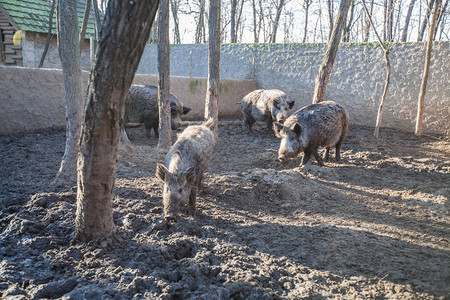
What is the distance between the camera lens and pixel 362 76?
455 inches

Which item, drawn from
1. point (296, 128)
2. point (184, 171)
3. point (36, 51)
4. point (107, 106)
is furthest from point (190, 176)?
point (36, 51)

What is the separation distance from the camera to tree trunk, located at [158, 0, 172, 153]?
Result: 6.37 m

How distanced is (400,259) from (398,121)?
8.72m

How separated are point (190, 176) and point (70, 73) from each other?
7.78 ft

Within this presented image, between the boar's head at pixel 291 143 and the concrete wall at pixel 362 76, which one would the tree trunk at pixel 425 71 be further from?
the boar's head at pixel 291 143

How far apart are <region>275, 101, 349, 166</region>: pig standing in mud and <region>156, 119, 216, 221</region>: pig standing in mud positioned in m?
1.97

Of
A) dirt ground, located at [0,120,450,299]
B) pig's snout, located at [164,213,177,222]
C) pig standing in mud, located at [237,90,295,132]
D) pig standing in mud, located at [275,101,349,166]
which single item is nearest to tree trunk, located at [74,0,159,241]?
dirt ground, located at [0,120,450,299]

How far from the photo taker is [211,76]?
8.27 m

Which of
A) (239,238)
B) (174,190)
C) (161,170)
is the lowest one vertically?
(239,238)

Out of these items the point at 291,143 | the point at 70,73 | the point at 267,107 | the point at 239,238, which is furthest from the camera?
the point at 267,107

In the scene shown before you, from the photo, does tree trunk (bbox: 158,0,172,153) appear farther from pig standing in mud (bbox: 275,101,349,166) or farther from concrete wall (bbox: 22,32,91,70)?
concrete wall (bbox: 22,32,91,70)

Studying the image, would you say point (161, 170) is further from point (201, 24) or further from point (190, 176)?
point (201, 24)

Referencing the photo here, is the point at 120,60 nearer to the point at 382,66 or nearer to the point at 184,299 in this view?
the point at 184,299

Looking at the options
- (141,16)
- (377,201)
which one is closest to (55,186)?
(141,16)
